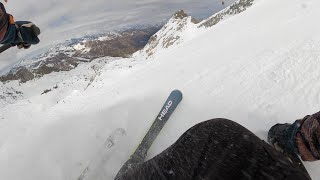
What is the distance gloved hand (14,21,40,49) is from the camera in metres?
4.83

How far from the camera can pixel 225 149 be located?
395 centimetres

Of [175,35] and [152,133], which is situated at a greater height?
[152,133]

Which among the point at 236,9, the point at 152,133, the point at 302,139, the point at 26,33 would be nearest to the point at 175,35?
the point at 236,9

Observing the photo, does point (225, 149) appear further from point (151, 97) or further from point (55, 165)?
point (151, 97)

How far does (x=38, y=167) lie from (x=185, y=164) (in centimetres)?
500

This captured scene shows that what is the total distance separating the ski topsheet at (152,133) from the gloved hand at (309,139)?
2854mm

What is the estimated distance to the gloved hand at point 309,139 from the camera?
14.0ft

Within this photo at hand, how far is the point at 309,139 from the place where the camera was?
4340 millimetres

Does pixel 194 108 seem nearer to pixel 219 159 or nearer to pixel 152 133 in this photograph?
pixel 152 133

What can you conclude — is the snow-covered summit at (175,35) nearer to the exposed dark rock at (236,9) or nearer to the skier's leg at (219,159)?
the exposed dark rock at (236,9)

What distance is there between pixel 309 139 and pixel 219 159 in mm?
1408

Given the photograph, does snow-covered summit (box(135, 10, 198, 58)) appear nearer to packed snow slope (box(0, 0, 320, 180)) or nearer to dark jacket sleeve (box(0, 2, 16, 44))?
packed snow slope (box(0, 0, 320, 180))

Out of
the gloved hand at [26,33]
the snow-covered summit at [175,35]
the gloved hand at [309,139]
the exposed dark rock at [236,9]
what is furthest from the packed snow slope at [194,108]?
the exposed dark rock at [236,9]

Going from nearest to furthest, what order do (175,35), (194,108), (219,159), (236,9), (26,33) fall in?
(219,159)
(26,33)
(194,108)
(236,9)
(175,35)
